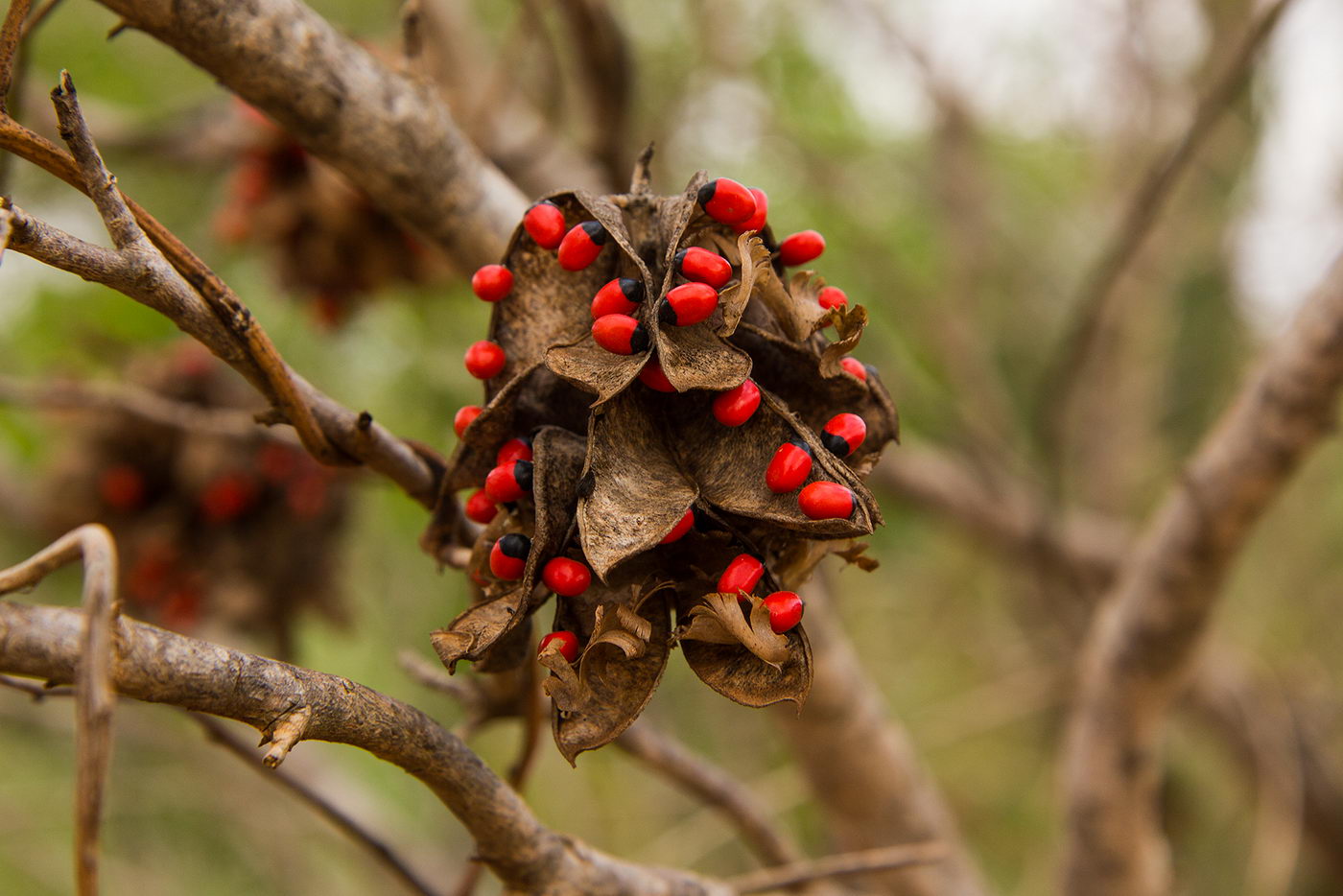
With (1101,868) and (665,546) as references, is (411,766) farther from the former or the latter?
(1101,868)

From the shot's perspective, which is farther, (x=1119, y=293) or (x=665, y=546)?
(x=1119, y=293)

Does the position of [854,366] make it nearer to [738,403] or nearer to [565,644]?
[738,403]

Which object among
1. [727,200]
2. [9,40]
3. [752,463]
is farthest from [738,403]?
[9,40]

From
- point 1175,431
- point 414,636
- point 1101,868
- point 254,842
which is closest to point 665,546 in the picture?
point 1101,868

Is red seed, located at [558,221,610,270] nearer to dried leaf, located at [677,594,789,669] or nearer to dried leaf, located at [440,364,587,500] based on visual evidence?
dried leaf, located at [440,364,587,500]

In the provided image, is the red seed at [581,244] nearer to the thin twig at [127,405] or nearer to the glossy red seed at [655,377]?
the glossy red seed at [655,377]

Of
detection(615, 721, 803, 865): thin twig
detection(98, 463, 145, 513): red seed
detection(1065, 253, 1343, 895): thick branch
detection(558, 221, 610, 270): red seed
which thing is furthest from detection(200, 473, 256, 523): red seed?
detection(1065, 253, 1343, 895): thick branch
